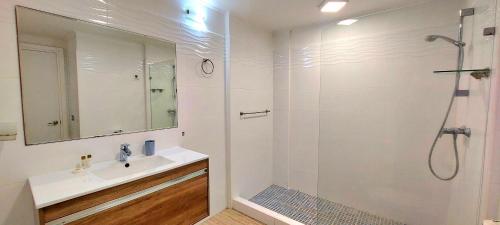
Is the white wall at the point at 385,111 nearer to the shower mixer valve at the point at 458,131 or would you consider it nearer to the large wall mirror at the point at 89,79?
the shower mixer valve at the point at 458,131

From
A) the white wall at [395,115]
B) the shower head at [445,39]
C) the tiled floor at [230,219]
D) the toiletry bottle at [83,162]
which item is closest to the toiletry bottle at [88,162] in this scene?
the toiletry bottle at [83,162]

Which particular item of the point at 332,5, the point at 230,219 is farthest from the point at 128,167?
the point at 332,5

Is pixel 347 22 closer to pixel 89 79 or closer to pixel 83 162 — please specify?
pixel 89 79

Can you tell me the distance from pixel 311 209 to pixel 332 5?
2.30m

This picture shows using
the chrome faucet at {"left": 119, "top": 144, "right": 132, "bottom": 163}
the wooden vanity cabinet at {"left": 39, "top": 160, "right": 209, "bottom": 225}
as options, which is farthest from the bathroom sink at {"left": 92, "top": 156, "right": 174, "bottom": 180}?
the wooden vanity cabinet at {"left": 39, "top": 160, "right": 209, "bottom": 225}

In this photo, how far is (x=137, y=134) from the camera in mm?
1900

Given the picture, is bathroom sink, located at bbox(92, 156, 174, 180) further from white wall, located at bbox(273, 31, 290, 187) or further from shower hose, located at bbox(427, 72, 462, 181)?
shower hose, located at bbox(427, 72, 462, 181)

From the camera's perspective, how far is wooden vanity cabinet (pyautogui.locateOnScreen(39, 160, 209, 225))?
1208 mm

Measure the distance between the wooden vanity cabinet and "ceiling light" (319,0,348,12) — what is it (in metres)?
1.89

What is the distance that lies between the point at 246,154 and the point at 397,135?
1.75m

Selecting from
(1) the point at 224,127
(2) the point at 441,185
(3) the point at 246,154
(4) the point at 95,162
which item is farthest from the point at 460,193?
(4) the point at 95,162

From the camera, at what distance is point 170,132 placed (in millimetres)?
2125

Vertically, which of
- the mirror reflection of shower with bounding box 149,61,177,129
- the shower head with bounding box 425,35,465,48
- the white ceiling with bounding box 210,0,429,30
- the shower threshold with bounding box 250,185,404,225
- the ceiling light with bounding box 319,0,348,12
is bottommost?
the shower threshold with bounding box 250,185,404,225

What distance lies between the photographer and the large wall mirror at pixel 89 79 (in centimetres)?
139
